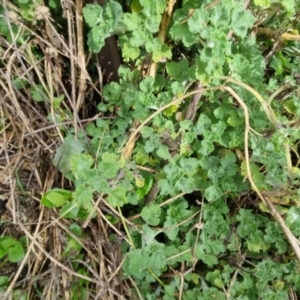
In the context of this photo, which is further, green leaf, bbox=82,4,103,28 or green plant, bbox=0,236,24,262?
green plant, bbox=0,236,24,262

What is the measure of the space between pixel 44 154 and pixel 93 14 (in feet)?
1.26

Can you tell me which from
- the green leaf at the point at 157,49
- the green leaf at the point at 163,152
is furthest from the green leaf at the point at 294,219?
the green leaf at the point at 157,49

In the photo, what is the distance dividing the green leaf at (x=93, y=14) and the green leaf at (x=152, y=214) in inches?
16.3

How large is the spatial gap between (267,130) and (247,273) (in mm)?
349

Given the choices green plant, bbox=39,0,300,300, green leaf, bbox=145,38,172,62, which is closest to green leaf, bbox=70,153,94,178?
green plant, bbox=39,0,300,300

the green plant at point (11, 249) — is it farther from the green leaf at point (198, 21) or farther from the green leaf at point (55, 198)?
the green leaf at point (198, 21)

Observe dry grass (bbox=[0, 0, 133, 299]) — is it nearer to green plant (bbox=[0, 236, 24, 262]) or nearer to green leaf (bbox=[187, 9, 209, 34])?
green plant (bbox=[0, 236, 24, 262])

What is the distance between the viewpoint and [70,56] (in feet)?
3.66

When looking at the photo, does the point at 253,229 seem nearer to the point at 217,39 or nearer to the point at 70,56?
the point at 217,39

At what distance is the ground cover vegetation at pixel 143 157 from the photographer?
991mm

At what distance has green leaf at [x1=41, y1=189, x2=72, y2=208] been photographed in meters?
1.06

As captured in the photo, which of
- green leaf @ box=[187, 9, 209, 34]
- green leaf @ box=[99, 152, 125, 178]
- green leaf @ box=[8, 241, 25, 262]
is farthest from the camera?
green leaf @ box=[8, 241, 25, 262]

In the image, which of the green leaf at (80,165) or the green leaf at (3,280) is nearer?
the green leaf at (80,165)

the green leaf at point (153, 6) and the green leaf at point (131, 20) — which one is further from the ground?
the green leaf at point (153, 6)
